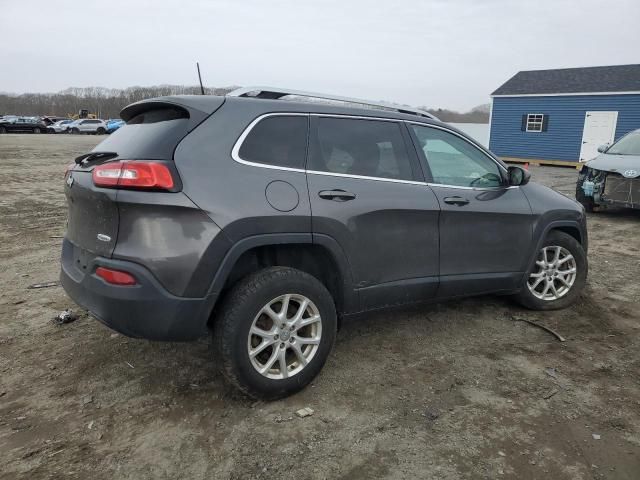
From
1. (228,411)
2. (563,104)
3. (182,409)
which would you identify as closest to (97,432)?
(182,409)

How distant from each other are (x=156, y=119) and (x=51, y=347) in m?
1.96

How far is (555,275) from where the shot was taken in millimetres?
4594

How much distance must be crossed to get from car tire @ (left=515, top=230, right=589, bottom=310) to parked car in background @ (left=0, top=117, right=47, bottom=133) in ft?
150

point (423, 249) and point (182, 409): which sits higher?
point (423, 249)

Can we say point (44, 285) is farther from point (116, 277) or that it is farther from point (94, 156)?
point (116, 277)

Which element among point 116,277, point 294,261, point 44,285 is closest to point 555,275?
point 294,261

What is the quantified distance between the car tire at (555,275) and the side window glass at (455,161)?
2.92 ft

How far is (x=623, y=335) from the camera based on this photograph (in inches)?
160

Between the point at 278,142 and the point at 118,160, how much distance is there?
94cm

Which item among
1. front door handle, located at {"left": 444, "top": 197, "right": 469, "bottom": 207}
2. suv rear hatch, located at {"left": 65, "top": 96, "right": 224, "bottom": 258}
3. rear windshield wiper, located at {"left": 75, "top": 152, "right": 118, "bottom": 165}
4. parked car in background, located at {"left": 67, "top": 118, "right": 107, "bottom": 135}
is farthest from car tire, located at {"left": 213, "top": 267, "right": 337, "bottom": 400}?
parked car in background, located at {"left": 67, "top": 118, "right": 107, "bottom": 135}

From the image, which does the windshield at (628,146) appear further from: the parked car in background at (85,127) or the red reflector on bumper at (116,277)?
the parked car in background at (85,127)

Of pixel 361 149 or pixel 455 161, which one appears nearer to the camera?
pixel 361 149

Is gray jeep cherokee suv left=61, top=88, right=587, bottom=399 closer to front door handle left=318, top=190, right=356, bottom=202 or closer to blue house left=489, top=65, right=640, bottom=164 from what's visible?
front door handle left=318, top=190, right=356, bottom=202

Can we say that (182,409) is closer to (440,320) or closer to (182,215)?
(182,215)
